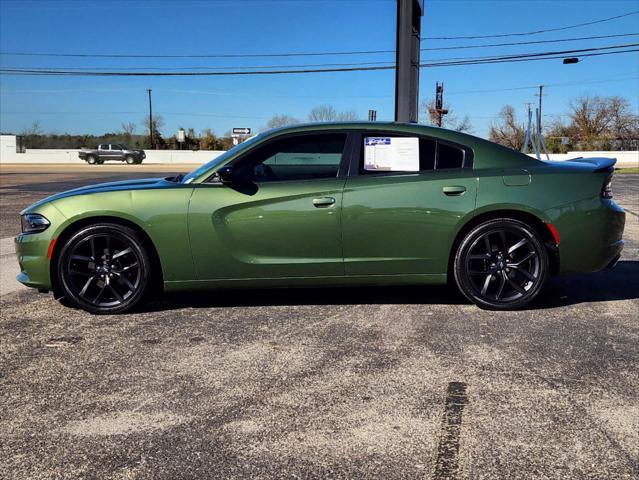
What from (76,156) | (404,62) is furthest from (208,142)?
(404,62)

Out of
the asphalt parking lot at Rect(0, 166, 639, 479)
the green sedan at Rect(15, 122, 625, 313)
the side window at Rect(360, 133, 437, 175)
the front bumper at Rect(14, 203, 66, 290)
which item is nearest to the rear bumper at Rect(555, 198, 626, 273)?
the green sedan at Rect(15, 122, 625, 313)

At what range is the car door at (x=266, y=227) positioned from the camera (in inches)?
176

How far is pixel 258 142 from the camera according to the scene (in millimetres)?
4652

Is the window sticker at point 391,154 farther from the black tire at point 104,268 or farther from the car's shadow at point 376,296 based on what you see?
the black tire at point 104,268

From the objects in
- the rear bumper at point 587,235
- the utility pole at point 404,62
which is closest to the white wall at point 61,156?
the utility pole at point 404,62

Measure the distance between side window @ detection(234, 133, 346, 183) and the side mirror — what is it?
15 cm

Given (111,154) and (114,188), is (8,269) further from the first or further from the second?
(111,154)

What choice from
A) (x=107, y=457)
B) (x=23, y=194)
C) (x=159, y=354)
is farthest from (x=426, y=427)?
(x=23, y=194)

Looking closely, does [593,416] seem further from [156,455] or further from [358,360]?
[156,455]

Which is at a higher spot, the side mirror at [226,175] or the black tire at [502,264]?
the side mirror at [226,175]

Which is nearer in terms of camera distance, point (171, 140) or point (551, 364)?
point (551, 364)

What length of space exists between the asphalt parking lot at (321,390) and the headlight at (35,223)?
682 mm

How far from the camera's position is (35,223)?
4.54m

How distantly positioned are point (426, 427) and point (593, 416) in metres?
0.81
